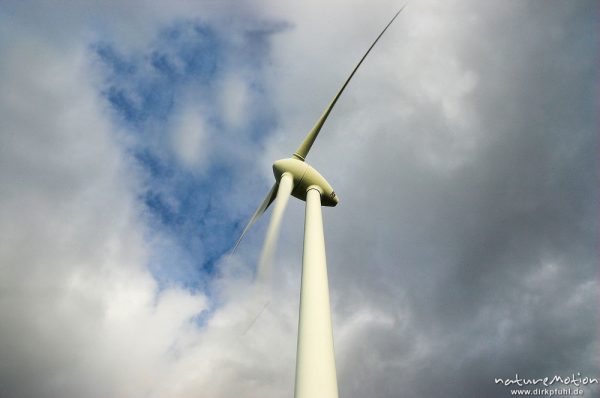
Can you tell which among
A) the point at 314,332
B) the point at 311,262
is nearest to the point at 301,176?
the point at 311,262

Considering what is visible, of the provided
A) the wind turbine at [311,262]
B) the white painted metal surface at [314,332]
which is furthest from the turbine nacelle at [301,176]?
the white painted metal surface at [314,332]

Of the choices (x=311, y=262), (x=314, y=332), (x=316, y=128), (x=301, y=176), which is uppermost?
(x=316, y=128)

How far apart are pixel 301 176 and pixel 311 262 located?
7389 mm

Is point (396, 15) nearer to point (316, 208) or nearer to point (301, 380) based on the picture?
point (316, 208)

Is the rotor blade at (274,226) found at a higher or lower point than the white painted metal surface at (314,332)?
higher

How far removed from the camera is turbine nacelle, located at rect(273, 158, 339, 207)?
18.8m

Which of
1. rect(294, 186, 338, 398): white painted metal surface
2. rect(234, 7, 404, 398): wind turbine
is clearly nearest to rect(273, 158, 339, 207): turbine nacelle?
rect(234, 7, 404, 398): wind turbine

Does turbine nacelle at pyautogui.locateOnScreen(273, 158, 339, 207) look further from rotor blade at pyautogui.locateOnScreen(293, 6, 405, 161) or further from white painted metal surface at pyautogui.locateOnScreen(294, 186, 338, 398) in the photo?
white painted metal surface at pyautogui.locateOnScreen(294, 186, 338, 398)

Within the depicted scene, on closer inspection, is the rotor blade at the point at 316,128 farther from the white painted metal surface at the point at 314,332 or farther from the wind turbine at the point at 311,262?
the white painted metal surface at the point at 314,332

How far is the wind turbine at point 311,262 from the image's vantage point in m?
8.98

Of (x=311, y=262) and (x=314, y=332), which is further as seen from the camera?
(x=311, y=262)

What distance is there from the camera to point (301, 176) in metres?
18.8

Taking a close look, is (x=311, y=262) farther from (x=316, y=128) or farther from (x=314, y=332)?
(x=316, y=128)

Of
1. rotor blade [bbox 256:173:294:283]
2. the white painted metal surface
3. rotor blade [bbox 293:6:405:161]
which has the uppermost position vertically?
rotor blade [bbox 293:6:405:161]
